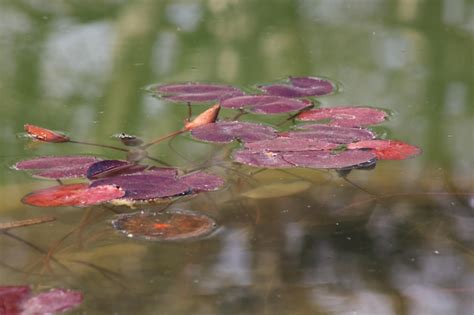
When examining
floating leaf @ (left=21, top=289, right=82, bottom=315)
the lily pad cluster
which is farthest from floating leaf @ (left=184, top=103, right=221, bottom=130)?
floating leaf @ (left=21, top=289, right=82, bottom=315)

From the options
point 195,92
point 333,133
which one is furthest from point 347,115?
point 195,92

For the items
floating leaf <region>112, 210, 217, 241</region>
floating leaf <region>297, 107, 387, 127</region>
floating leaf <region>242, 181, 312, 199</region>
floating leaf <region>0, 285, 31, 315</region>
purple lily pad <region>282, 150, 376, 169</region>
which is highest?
floating leaf <region>297, 107, 387, 127</region>

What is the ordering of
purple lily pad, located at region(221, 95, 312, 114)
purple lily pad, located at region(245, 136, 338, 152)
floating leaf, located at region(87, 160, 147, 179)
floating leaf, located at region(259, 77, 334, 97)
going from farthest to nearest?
floating leaf, located at region(259, 77, 334, 97) < purple lily pad, located at region(221, 95, 312, 114) < purple lily pad, located at region(245, 136, 338, 152) < floating leaf, located at region(87, 160, 147, 179)

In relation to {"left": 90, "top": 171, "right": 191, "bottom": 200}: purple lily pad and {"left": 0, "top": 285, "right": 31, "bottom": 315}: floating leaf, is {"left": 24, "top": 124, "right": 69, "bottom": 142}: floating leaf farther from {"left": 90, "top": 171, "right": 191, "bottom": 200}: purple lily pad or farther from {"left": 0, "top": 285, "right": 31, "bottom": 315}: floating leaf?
{"left": 0, "top": 285, "right": 31, "bottom": 315}: floating leaf

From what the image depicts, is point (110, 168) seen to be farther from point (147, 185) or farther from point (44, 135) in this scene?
point (44, 135)

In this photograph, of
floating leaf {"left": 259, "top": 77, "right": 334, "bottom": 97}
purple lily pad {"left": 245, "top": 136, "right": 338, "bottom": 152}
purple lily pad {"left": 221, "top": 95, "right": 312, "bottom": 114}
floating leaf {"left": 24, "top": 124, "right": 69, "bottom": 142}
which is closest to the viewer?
purple lily pad {"left": 245, "top": 136, "right": 338, "bottom": 152}

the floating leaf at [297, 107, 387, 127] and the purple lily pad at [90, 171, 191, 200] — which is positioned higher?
the floating leaf at [297, 107, 387, 127]

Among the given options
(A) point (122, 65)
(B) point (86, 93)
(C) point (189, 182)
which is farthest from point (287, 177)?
(A) point (122, 65)
